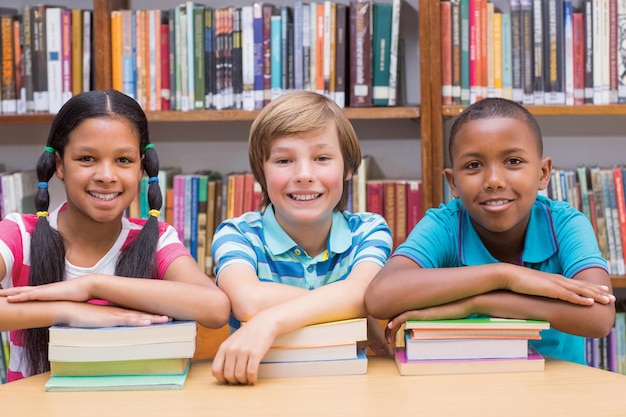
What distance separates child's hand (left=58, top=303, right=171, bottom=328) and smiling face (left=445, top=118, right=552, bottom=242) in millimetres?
612

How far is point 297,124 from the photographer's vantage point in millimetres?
1522

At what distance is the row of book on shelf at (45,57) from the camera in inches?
96.1

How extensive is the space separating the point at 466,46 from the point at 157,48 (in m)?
0.93

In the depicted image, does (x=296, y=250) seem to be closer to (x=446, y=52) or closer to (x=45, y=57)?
(x=446, y=52)

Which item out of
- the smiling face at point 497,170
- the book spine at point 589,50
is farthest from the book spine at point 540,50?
the smiling face at point 497,170

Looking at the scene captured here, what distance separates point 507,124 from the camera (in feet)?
4.75

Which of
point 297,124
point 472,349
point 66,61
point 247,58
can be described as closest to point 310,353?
point 472,349

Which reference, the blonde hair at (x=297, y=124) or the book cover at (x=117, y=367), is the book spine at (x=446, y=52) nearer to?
the blonde hair at (x=297, y=124)

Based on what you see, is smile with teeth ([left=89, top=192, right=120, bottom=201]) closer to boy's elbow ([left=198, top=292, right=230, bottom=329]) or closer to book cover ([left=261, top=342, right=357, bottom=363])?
boy's elbow ([left=198, top=292, right=230, bottom=329])

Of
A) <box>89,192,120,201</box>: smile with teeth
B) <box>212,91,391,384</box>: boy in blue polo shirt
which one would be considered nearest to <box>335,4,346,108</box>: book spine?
<box>212,91,391,384</box>: boy in blue polo shirt

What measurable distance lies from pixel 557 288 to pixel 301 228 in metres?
0.56

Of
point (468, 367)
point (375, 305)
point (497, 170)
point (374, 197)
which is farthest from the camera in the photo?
point (374, 197)

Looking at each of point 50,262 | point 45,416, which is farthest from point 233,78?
point 45,416

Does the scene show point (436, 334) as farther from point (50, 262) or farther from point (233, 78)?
point (233, 78)
